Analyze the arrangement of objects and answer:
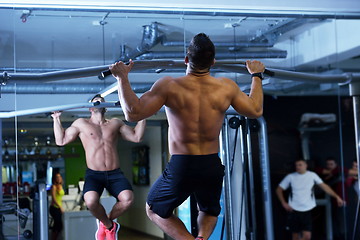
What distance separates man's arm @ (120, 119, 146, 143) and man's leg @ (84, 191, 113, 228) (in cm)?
52

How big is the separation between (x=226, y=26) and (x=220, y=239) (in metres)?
1.99

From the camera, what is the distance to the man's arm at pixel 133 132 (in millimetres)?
4984

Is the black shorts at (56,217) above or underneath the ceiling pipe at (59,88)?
underneath

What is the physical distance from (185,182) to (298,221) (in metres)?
3.33

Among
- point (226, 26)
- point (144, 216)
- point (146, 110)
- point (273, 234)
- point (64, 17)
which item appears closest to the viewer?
point (146, 110)

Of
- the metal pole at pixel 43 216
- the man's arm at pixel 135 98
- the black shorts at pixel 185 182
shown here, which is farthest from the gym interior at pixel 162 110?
the black shorts at pixel 185 182

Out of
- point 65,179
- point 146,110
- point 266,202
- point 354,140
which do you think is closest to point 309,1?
point 354,140

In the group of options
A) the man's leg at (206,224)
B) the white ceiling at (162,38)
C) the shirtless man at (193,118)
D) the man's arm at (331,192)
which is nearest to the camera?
the shirtless man at (193,118)

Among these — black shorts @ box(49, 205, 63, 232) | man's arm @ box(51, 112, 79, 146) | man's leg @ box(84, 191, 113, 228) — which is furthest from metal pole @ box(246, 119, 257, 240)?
black shorts @ box(49, 205, 63, 232)

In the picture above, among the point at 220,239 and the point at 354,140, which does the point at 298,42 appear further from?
the point at 220,239

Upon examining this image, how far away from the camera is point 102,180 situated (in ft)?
15.9

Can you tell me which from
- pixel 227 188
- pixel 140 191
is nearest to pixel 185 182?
pixel 140 191

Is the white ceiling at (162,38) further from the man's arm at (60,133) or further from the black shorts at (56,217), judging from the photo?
the black shorts at (56,217)

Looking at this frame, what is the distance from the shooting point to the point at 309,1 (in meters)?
6.09
